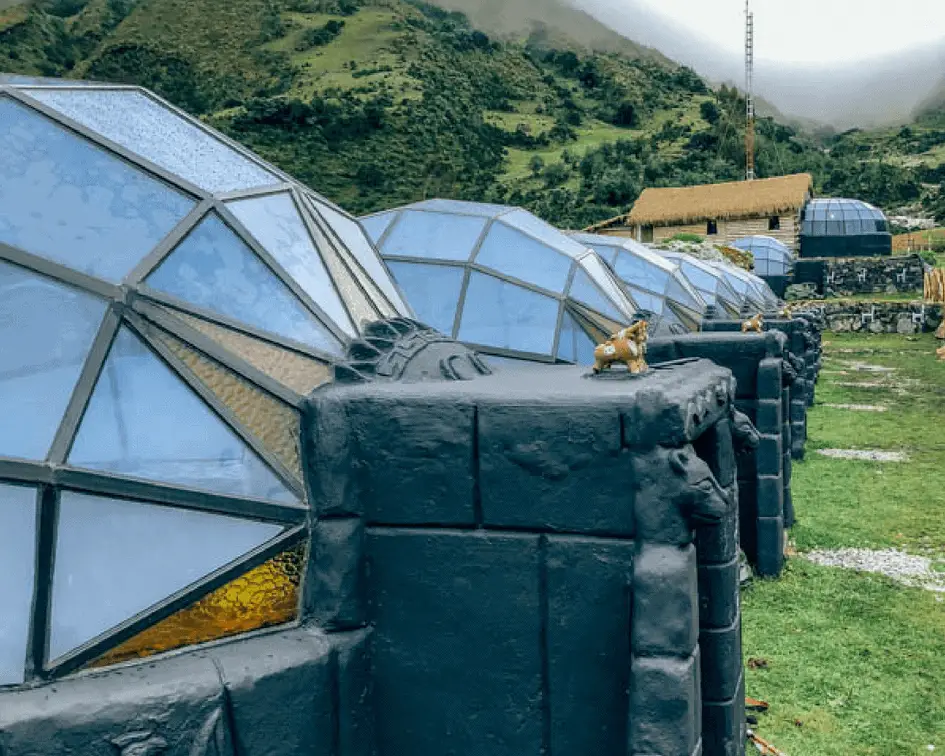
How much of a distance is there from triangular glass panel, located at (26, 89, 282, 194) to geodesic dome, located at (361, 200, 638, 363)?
16.2ft

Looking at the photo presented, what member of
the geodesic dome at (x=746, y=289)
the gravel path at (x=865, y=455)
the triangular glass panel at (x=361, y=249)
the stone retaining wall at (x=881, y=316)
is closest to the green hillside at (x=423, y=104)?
the stone retaining wall at (x=881, y=316)

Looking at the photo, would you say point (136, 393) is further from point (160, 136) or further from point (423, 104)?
point (423, 104)

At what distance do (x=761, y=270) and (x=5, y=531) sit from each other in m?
38.9

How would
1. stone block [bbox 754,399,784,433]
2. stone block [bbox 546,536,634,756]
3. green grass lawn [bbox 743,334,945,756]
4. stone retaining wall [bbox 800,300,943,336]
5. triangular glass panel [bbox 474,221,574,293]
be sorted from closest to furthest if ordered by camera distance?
1. stone block [bbox 546,536,634,756]
2. green grass lawn [bbox 743,334,945,756]
3. stone block [bbox 754,399,784,433]
4. triangular glass panel [bbox 474,221,574,293]
5. stone retaining wall [bbox 800,300,943,336]

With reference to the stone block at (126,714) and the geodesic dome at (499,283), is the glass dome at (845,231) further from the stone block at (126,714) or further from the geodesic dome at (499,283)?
the stone block at (126,714)

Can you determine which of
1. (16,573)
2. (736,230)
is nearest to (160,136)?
(16,573)

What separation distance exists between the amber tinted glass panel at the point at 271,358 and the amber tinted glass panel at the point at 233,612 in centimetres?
69

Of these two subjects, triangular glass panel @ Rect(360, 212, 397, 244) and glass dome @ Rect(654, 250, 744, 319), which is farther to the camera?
glass dome @ Rect(654, 250, 744, 319)

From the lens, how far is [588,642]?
10.8 ft

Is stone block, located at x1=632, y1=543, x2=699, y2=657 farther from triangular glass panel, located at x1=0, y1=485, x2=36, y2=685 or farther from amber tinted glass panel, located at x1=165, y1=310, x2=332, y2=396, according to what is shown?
triangular glass panel, located at x1=0, y1=485, x2=36, y2=685

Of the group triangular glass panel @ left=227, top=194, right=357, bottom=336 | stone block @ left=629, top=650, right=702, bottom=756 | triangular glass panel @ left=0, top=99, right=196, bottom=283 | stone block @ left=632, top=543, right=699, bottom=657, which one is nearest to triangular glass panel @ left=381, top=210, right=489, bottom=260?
triangular glass panel @ left=227, top=194, right=357, bottom=336

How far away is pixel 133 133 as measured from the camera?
4215mm

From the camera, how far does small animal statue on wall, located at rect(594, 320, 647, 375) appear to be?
3.55 m

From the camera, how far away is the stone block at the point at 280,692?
3.11 m
